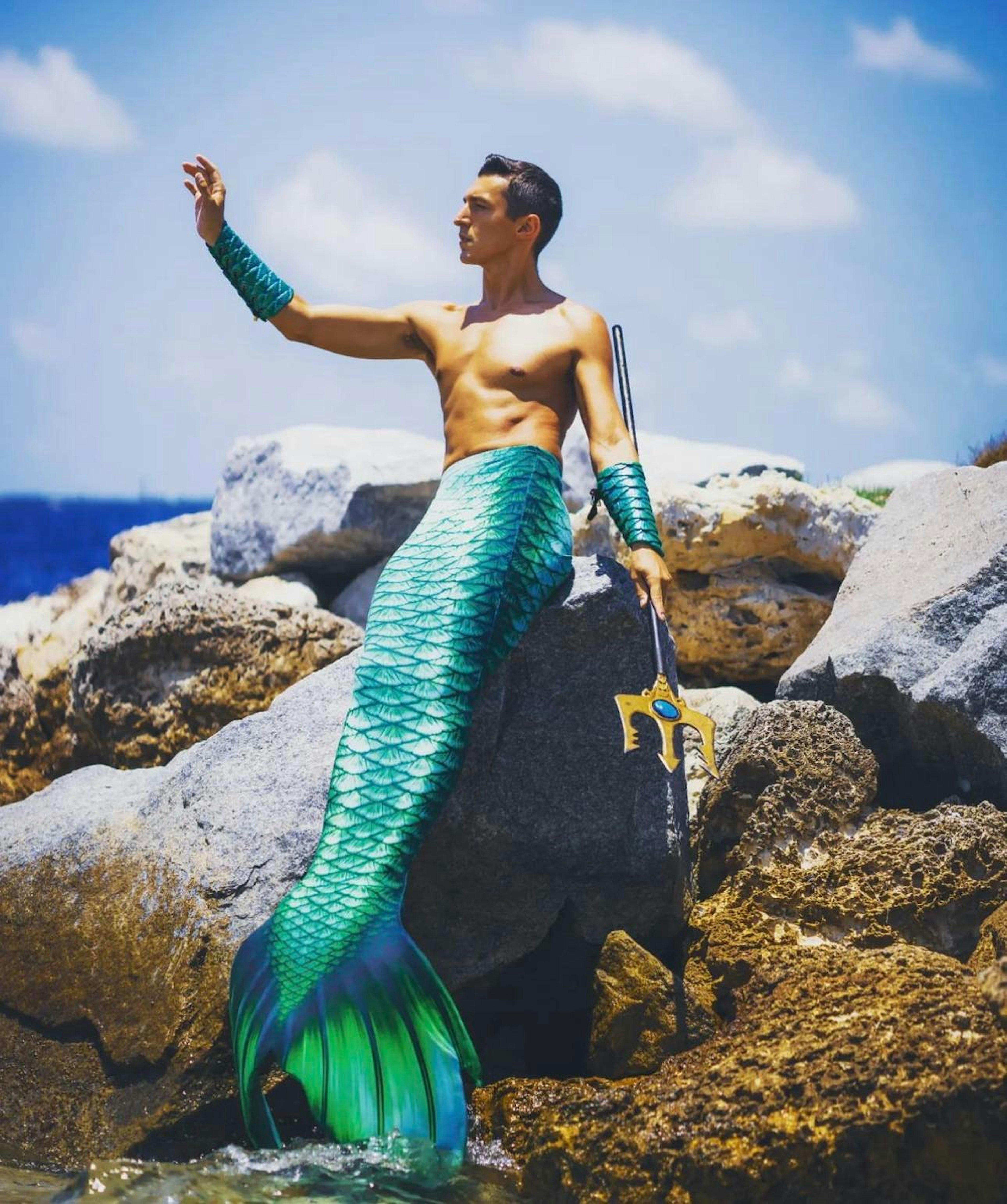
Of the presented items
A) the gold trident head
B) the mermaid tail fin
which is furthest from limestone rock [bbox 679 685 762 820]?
the mermaid tail fin

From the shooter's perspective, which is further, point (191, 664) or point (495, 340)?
point (191, 664)

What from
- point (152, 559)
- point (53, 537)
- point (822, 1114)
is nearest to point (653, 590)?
point (822, 1114)

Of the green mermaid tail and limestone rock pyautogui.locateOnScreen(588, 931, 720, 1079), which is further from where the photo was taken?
limestone rock pyautogui.locateOnScreen(588, 931, 720, 1079)

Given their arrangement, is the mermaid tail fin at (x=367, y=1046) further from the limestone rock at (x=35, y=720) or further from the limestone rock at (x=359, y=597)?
the limestone rock at (x=359, y=597)

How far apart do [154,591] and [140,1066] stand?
2.89 m

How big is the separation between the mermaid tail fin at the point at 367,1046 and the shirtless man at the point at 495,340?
1.78 metres

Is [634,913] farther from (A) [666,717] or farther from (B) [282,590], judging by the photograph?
(B) [282,590]

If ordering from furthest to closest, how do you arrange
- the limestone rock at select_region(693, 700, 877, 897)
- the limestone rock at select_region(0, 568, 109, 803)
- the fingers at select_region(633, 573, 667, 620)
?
1. the limestone rock at select_region(0, 568, 109, 803)
2. the limestone rock at select_region(693, 700, 877, 897)
3. the fingers at select_region(633, 573, 667, 620)

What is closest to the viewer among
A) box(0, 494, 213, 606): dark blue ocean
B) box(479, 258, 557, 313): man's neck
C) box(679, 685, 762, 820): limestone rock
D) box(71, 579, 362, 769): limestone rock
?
box(479, 258, 557, 313): man's neck

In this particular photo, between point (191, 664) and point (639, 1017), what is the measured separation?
2.95 meters

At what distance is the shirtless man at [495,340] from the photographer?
5.01 m

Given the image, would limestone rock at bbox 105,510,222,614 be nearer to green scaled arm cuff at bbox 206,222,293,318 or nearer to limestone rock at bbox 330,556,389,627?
limestone rock at bbox 330,556,389,627

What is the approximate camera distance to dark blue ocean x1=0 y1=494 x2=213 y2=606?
30266 mm

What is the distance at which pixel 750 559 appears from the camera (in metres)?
7.55
